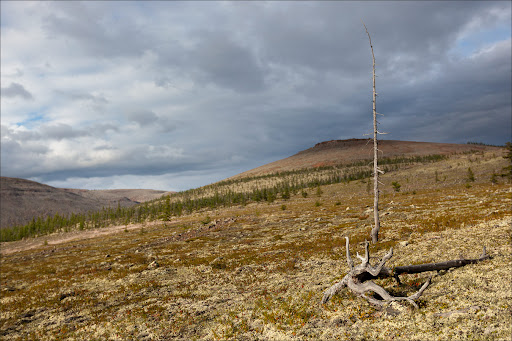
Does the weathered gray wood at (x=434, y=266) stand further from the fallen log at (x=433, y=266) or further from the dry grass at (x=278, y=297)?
the dry grass at (x=278, y=297)

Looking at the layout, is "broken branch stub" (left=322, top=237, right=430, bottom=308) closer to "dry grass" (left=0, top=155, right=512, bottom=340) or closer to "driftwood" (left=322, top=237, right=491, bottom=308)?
"driftwood" (left=322, top=237, right=491, bottom=308)

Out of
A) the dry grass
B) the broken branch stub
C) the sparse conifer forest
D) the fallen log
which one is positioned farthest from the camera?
the fallen log

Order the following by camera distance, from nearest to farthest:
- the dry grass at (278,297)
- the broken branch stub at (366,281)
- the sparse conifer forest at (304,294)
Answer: the dry grass at (278,297)
the sparse conifer forest at (304,294)
the broken branch stub at (366,281)

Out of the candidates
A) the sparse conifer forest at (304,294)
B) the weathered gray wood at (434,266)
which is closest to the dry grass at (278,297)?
the sparse conifer forest at (304,294)

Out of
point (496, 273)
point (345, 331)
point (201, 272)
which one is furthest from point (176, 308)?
point (496, 273)

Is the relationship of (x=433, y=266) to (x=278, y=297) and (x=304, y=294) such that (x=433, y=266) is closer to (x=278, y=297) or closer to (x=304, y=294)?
(x=304, y=294)

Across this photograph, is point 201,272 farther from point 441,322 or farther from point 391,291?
point 441,322

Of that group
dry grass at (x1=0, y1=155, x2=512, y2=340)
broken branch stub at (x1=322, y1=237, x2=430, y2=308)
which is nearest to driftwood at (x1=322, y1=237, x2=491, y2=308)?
broken branch stub at (x1=322, y1=237, x2=430, y2=308)

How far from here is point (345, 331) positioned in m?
11.4

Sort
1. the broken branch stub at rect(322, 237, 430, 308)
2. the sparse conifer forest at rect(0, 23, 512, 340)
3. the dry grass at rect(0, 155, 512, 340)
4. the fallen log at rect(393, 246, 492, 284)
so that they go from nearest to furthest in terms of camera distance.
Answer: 1. the dry grass at rect(0, 155, 512, 340)
2. the sparse conifer forest at rect(0, 23, 512, 340)
3. the broken branch stub at rect(322, 237, 430, 308)
4. the fallen log at rect(393, 246, 492, 284)

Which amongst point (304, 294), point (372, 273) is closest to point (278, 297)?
point (304, 294)

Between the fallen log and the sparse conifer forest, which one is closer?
the sparse conifer forest

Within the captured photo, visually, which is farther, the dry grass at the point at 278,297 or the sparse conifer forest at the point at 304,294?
the sparse conifer forest at the point at 304,294

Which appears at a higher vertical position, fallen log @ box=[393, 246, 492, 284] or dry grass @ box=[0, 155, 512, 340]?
fallen log @ box=[393, 246, 492, 284]
